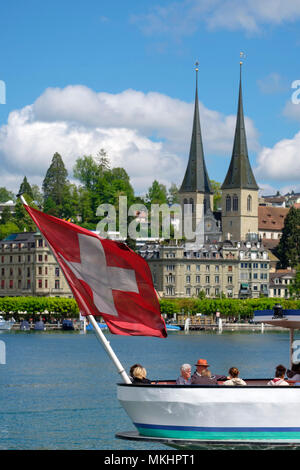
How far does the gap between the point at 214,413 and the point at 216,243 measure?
157678mm

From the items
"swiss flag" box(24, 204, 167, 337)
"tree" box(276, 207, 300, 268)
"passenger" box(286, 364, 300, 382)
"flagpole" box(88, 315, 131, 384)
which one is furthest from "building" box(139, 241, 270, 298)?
"swiss flag" box(24, 204, 167, 337)

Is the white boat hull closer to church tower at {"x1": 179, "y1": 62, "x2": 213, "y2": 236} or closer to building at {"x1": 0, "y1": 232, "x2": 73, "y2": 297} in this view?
building at {"x1": 0, "y1": 232, "x2": 73, "y2": 297}

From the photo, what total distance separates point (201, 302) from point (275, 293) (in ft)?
73.3

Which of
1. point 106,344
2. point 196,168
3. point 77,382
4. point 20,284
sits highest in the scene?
point 196,168

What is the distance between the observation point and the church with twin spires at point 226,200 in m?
190

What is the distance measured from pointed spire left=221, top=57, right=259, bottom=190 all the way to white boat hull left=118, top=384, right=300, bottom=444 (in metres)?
164

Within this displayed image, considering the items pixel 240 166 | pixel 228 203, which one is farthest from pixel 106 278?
pixel 228 203

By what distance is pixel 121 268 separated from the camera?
2028 cm

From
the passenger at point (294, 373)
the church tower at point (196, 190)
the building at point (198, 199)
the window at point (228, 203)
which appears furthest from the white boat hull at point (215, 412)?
the window at point (228, 203)

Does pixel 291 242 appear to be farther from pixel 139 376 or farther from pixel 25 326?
pixel 139 376

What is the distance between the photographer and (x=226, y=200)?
195 m

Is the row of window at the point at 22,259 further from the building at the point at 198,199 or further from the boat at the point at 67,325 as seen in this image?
the building at the point at 198,199
